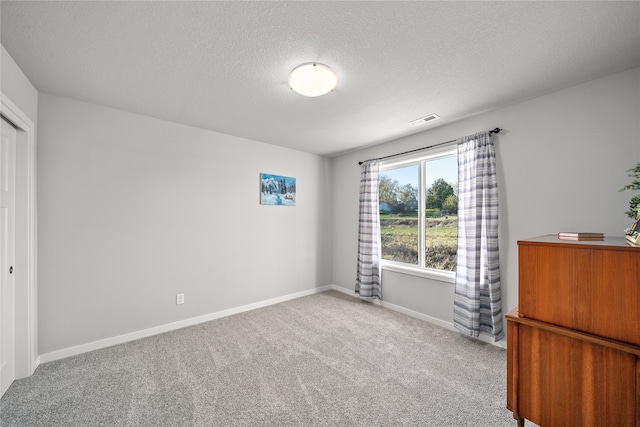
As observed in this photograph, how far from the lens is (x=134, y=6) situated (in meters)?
1.37

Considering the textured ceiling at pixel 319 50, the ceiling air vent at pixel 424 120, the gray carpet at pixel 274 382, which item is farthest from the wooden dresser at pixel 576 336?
the ceiling air vent at pixel 424 120

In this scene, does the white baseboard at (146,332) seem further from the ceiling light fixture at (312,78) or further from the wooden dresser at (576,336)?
the wooden dresser at (576,336)

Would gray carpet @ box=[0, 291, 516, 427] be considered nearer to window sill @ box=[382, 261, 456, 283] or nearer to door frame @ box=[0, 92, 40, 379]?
door frame @ box=[0, 92, 40, 379]

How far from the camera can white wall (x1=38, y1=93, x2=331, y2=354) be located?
7.80 feet

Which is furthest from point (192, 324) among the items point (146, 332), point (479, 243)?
point (479, 243)

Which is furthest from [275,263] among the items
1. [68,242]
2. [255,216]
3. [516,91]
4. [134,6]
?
[516,91]

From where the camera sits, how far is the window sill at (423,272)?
3.06 meters

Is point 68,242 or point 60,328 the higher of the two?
point 68,242

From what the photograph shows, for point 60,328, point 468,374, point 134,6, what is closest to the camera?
point 134,6

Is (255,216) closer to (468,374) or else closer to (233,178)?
(233,178)

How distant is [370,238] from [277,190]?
162 cm

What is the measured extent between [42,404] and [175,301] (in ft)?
4.25

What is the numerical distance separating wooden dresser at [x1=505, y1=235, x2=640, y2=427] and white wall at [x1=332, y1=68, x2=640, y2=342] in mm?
1143

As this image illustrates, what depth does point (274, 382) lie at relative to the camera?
79.7 inches
